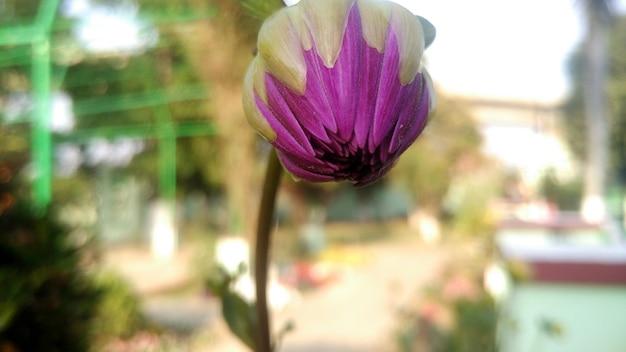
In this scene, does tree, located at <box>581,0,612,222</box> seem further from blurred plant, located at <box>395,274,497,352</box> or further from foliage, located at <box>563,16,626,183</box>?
blurred plant, located at <box>395,274,497,352</box>

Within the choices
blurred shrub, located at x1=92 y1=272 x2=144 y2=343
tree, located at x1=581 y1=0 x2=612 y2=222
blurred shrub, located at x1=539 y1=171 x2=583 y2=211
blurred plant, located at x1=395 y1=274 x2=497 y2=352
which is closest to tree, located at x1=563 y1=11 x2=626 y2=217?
tree, located at x1=581 y1=0 x2=612 y2=222

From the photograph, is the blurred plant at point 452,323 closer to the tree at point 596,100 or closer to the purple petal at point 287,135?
the purple petal at point 287,135

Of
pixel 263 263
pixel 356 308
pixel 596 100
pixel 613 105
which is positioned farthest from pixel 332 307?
pixel 613 105

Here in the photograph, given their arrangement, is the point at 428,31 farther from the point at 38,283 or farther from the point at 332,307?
the point at 332,307

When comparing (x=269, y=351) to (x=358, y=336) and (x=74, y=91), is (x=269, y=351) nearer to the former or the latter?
(x=358, y=336)

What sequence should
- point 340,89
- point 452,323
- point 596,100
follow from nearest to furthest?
1. point 340,89
2. point 452,323
3. point 596,100
